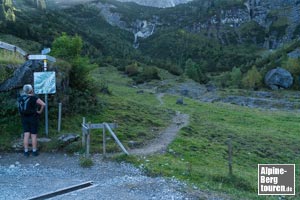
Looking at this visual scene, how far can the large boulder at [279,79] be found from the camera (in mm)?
83438

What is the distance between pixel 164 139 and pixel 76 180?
9517mm

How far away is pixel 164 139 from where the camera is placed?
20953 millimetres

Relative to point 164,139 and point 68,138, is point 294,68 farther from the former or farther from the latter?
point 68,138

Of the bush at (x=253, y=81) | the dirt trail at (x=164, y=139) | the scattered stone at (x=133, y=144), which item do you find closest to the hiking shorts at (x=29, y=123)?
the dirt trail at (x=164, y=139)

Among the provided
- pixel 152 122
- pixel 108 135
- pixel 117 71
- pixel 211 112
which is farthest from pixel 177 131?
pixel 117 71

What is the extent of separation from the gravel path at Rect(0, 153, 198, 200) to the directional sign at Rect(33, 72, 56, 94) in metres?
3.47

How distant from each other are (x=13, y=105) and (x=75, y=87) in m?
4.69

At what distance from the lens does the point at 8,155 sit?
15578mm

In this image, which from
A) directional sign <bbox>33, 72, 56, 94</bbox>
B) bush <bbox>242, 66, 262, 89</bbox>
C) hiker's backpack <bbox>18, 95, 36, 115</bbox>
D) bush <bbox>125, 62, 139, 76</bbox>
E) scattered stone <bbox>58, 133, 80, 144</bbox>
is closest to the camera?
hiker's backpack <bbox>18, 95, 36, 115</bbox>

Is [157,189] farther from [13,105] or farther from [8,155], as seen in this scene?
[13,105]

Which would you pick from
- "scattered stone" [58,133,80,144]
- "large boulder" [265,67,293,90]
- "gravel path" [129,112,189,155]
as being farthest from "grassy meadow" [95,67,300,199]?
"large boulder" [265,67,293,90]

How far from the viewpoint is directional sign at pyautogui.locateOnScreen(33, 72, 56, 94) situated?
16.7 metres

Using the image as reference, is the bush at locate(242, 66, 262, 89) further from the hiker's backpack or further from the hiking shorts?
the hiker's backpack

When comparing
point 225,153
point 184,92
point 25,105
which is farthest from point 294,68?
point 25,105
